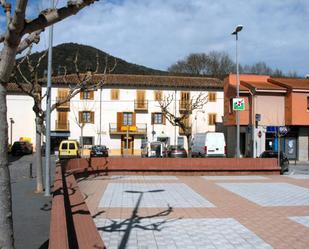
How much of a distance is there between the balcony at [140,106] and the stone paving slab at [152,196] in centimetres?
4055

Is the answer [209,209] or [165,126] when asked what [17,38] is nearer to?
[209,209]

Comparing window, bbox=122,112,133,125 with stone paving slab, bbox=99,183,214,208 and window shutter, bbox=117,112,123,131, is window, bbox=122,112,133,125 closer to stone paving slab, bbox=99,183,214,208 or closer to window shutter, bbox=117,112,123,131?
window shutter, bbox=117,112,123,131

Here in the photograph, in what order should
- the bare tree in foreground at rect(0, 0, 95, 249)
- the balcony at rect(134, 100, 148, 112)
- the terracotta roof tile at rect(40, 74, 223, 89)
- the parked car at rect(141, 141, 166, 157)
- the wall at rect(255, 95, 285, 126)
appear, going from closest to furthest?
the bare tree in foreground at rect(0, 0, 95, 249), the parked car at rect(141, 141, 166, 157), the wall at rect(255, 95, 285, 126), the terracotta roof tile at rect(40, 74, 223, 89), the balcony at rect(134, 100, 148, 112)

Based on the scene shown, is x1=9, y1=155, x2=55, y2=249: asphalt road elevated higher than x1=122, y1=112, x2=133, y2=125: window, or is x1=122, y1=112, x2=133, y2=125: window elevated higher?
x1=122, y1=112, x2=133, y2=125: window

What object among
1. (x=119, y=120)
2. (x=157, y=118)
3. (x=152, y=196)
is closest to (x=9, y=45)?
(x=152, y=196)

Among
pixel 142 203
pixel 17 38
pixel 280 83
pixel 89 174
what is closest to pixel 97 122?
pixel 280 83

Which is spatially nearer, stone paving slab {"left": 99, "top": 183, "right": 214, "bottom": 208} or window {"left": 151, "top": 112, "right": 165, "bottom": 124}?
stone paving slab {"left": 99, "top": 183, "right": 214, "bottom": 208}

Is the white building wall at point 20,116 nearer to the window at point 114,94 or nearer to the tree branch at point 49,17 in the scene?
the window at point 114,94

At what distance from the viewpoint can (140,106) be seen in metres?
59.5

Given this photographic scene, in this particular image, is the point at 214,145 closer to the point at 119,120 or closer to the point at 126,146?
the point at 126,146

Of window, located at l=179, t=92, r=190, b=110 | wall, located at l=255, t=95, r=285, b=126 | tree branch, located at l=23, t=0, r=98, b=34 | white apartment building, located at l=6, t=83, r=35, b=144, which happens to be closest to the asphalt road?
tree branch, located at l=23, t=0, r=98, b=34

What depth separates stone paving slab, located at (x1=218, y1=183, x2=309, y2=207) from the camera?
1402 centimetres

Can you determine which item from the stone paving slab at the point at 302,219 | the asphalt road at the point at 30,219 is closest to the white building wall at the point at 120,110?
the asphalt road at the point at 30,219

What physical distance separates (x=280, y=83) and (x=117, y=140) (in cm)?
2249
